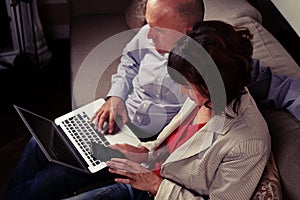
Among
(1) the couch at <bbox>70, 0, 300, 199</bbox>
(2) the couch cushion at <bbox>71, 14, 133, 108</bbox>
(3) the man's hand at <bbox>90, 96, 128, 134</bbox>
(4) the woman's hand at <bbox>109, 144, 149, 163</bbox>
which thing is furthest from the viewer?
(2) the couch cushion at <bbox>71, 14, 133, 108</bbox>

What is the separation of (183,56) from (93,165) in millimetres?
540

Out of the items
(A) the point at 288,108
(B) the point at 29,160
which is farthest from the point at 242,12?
(B) the point at 29,160

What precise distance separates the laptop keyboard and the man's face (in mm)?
410

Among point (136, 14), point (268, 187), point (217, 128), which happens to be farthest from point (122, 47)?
point (268, 187)

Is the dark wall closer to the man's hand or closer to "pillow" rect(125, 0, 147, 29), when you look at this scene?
"pillow" rect(125, 0, 147, 29)

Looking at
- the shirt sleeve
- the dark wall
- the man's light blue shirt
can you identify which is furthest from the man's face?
the dark wall

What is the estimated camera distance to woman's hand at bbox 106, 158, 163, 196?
1.40m

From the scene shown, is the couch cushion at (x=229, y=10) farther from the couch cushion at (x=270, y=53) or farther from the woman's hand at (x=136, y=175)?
the woman's hand at (x=136, y=175)

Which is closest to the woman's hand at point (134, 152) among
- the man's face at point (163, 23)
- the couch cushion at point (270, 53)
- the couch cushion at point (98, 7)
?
the man's face at point (163, 23)

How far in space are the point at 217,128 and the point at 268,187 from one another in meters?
0.20

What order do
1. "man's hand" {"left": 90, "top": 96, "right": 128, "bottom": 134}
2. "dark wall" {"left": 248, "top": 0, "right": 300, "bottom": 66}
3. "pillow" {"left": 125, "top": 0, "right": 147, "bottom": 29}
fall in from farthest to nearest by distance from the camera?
1. "pillow" {"left": 125, "top": 0, "right": 147, "bottom": 29}
2. "dark wall" {"left": 248, "top": 0, "right": 300, "bottom": 66}
3. "man's hand" {"left": 90, "top": 96, "right": 128, "bottom": 134}

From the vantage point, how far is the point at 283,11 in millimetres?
1662

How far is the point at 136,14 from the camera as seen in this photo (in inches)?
87.5

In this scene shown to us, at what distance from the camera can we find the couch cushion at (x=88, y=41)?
77.7 inches
